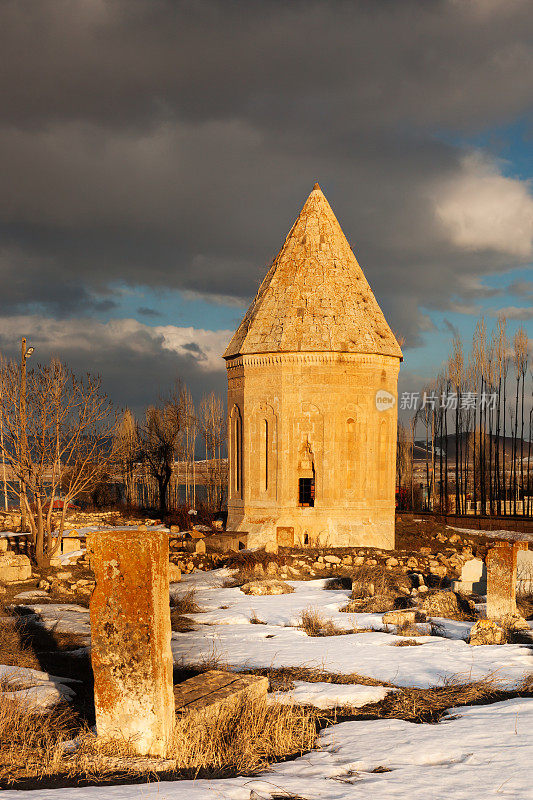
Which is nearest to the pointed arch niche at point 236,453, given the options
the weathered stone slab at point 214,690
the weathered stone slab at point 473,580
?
the weathered stone slab at point 473,580

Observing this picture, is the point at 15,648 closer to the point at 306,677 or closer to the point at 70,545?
the point at 306,677

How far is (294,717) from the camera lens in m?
6.54

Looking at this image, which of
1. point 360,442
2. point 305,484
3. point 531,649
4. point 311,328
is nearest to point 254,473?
point 305,484

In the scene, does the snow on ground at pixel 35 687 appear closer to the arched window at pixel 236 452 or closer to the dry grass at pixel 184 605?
the dry grass at pixel 184 605

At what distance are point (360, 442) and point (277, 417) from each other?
8.86ft

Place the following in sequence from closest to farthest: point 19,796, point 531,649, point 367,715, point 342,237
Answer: point 19,796, point 367,715, point 531,649, point 342,237

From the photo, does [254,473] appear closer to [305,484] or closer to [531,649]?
[305,484]

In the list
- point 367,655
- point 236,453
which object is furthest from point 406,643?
point 236,453

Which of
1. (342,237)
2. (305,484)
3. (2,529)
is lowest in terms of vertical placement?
(2,529)

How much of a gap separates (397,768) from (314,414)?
57.7 feet

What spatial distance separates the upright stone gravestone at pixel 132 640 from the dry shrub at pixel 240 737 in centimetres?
23

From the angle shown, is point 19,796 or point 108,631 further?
point 108,631

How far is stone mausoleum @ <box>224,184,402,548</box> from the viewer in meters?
22.9

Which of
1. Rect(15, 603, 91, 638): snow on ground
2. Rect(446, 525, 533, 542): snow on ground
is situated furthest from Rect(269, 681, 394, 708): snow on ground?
Rect(446, 525, 533, 542): snow on ground
